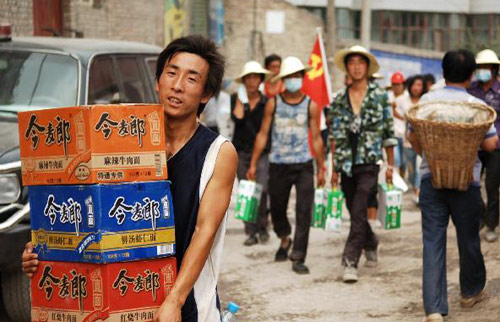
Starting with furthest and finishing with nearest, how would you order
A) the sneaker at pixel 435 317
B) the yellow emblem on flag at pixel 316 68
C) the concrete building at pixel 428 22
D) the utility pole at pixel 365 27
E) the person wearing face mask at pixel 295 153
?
the concrete building at pixel 428 22 < the utility pole at pixel 365 27 < the yellow emblem on flag at pixel 316 68 < the person wearing face mask at pixel 295 153 < the sneaker at pixel 435 317

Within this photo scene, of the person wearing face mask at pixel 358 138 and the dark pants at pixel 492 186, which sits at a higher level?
the person wearing face mask at pixel 358 138

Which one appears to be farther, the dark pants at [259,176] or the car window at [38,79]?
the dark pants at [259,176]

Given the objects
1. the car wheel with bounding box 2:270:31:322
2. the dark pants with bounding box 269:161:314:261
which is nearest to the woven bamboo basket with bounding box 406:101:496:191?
the dark pants with bounding box 269:161:314:261

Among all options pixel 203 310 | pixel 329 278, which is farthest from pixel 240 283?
pixel 203 310

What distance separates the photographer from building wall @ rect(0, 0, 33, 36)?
1511 cm

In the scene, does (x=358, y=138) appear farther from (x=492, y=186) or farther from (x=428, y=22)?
(x=428, y=22)

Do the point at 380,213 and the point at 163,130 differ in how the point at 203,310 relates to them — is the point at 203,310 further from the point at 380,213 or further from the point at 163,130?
the point at 380,213

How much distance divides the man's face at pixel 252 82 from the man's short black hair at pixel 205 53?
24.1ft

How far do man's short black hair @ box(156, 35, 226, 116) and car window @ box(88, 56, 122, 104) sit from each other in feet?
13.2

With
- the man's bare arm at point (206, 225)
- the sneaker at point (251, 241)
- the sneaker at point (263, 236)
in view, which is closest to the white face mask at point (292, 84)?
the sneaker at point (251, 241)

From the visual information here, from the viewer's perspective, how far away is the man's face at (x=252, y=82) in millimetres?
11086

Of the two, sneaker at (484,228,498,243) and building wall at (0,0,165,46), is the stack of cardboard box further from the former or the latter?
building wall at (0,0,165,46)

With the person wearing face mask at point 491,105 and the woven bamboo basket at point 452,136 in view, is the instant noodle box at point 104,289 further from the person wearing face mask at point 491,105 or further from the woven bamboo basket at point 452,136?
the person wearing face mask at point 491,105

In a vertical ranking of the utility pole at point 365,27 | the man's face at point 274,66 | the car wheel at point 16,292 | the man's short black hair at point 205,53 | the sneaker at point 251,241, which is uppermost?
the utility pole at point 365,27
